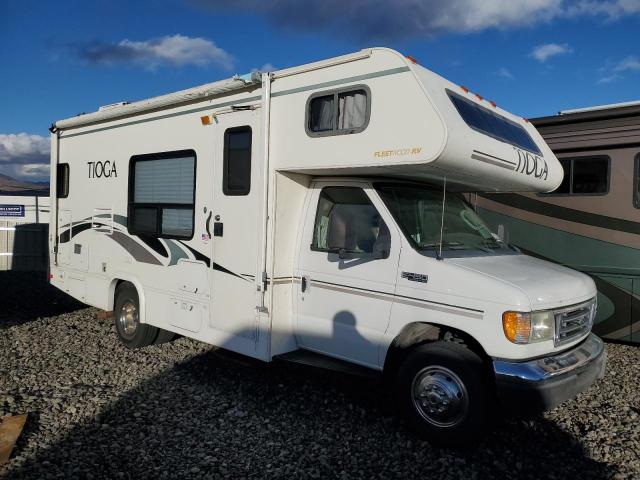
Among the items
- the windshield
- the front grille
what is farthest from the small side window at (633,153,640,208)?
the front grille

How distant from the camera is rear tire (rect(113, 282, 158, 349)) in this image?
20.9 feet

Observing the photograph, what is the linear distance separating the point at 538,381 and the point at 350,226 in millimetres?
1875

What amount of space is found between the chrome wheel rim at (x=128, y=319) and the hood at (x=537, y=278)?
13.3ft

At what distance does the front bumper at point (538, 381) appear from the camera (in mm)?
3656

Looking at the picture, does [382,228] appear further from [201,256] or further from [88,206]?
[88,206]

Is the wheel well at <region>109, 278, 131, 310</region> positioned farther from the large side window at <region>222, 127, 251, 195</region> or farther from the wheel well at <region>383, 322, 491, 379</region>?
the wheel well at <region>383, 322, 491, 379</region>

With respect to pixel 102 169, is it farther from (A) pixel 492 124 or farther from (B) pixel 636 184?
(B) pixel 636 184

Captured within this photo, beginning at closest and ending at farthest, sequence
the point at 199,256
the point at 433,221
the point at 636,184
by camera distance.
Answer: the point at 433,221 < the point at 199,256 < the point at 636,184

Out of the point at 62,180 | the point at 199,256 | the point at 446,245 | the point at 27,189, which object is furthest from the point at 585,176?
the point at 27,189

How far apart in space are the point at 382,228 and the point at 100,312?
5.45m

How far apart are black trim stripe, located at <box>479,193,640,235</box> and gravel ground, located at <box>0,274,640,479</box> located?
1645 millimetres

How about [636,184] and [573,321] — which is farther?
[636,184]

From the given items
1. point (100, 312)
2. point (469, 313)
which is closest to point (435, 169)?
point (469, 313)

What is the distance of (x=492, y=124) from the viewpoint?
4754 mm
